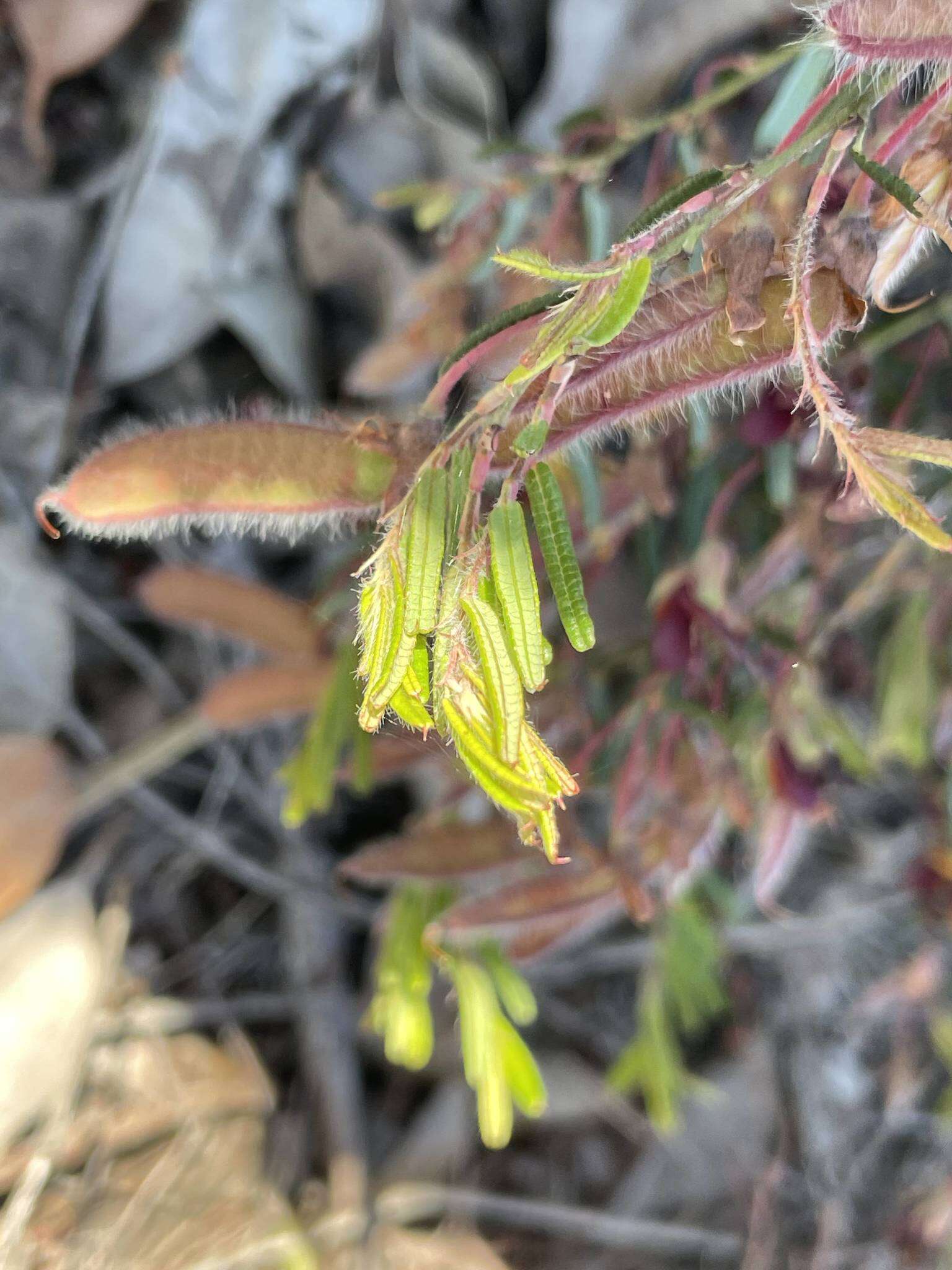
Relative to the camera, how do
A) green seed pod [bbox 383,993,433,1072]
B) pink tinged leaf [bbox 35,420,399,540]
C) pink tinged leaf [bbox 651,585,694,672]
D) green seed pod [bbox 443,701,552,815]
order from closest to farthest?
green seed pod [bbox 443,701,552,815], pink tinged leaf [bbox 35,420,399,540], pink tinged leaf [bbox 651,585,694,672], green seed pod [bbox 383,993,433,1072]

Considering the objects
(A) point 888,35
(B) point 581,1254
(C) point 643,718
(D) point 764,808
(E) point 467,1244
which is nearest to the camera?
(A) point 888,35

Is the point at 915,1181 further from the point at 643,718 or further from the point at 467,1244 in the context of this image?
the point at 643,718

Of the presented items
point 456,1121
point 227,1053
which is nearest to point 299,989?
point 227,1053

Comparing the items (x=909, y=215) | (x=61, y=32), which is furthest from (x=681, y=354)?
(x=61, y=32)

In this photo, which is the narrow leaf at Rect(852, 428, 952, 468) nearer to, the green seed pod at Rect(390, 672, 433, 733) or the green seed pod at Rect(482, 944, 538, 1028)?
the green seed pod at Rect(390, 672, 433, 733)

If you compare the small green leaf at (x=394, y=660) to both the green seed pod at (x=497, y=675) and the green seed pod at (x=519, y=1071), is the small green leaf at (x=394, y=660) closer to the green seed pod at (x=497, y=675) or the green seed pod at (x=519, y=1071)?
the green seed pod at (x=497, y=675)

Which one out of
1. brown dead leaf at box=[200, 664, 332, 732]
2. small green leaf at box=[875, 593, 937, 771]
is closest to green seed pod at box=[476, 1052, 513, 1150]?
brown dead leaf at box=[200, 664, 332, 732]
